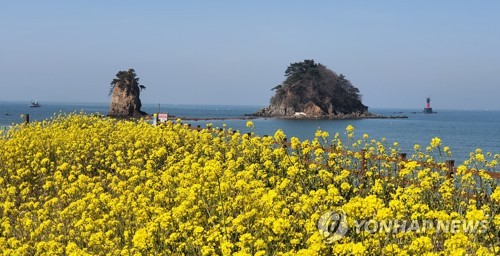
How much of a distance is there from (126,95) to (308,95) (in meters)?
46.6

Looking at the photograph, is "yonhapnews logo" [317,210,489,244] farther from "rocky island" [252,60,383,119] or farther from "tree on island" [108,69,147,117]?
"rocky island" [252,60,383,119]

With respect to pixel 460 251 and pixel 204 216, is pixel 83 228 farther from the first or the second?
pixel 460 251

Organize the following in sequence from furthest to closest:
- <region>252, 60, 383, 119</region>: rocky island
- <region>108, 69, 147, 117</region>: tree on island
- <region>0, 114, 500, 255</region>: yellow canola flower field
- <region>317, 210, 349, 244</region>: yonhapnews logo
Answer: <region>252, 60, 383, 119</region>: rocky island → <region>108, 69, 147, 117</region>: tree on island → <region>317, 210, 349, 244</region>: yonhapnews logo → <region>0, 114, 500, 255</region>: yellow canola flower field

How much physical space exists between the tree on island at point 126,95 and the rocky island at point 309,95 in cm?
3564

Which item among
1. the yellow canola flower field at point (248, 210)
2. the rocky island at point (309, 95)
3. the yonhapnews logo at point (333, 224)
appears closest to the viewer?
the yellow canola flower field at point (248, 210)

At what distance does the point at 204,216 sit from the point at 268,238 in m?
1.61

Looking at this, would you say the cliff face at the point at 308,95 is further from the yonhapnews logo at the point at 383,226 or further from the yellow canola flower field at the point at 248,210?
the yonhapnews logo at the point at 383,226

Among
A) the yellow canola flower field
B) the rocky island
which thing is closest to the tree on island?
the rocky island

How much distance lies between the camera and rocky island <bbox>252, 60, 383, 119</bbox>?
13948cm

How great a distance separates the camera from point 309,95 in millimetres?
140125

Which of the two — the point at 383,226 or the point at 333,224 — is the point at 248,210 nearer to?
the point at 333,224

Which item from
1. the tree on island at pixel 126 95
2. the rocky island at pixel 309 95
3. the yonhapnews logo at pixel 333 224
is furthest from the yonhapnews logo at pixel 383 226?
the rocky island at pixel 309 95

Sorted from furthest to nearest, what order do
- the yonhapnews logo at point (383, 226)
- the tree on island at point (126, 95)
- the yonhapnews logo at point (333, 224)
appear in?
the tree on island at point (126, 95)
the yonhapnews logo at point (333, 224)
the yonhapnews logo at point (383, 226)

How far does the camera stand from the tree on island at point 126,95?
12188 cm
